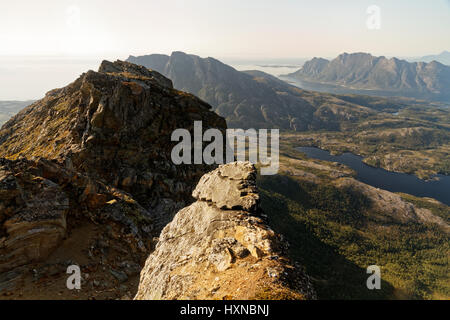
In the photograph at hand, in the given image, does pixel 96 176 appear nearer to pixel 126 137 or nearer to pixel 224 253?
pixel 126 137

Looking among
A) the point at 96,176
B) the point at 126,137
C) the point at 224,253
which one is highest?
the point at 126,137

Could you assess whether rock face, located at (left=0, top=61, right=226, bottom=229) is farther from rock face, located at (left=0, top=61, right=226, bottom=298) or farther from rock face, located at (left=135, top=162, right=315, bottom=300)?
rock face, located at (left=135, top=162, right=315, bottom=300)

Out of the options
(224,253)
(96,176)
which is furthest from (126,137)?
(224,253)

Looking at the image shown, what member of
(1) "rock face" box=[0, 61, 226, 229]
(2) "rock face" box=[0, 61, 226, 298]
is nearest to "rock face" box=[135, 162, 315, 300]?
(2) "rock face" box=[0, 61, 226, 298]

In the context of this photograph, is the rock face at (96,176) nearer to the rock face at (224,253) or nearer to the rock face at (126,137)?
the rock face at (126,137)

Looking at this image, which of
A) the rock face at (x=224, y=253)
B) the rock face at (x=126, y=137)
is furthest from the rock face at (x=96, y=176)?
the rock face at (x=224, y=253)
